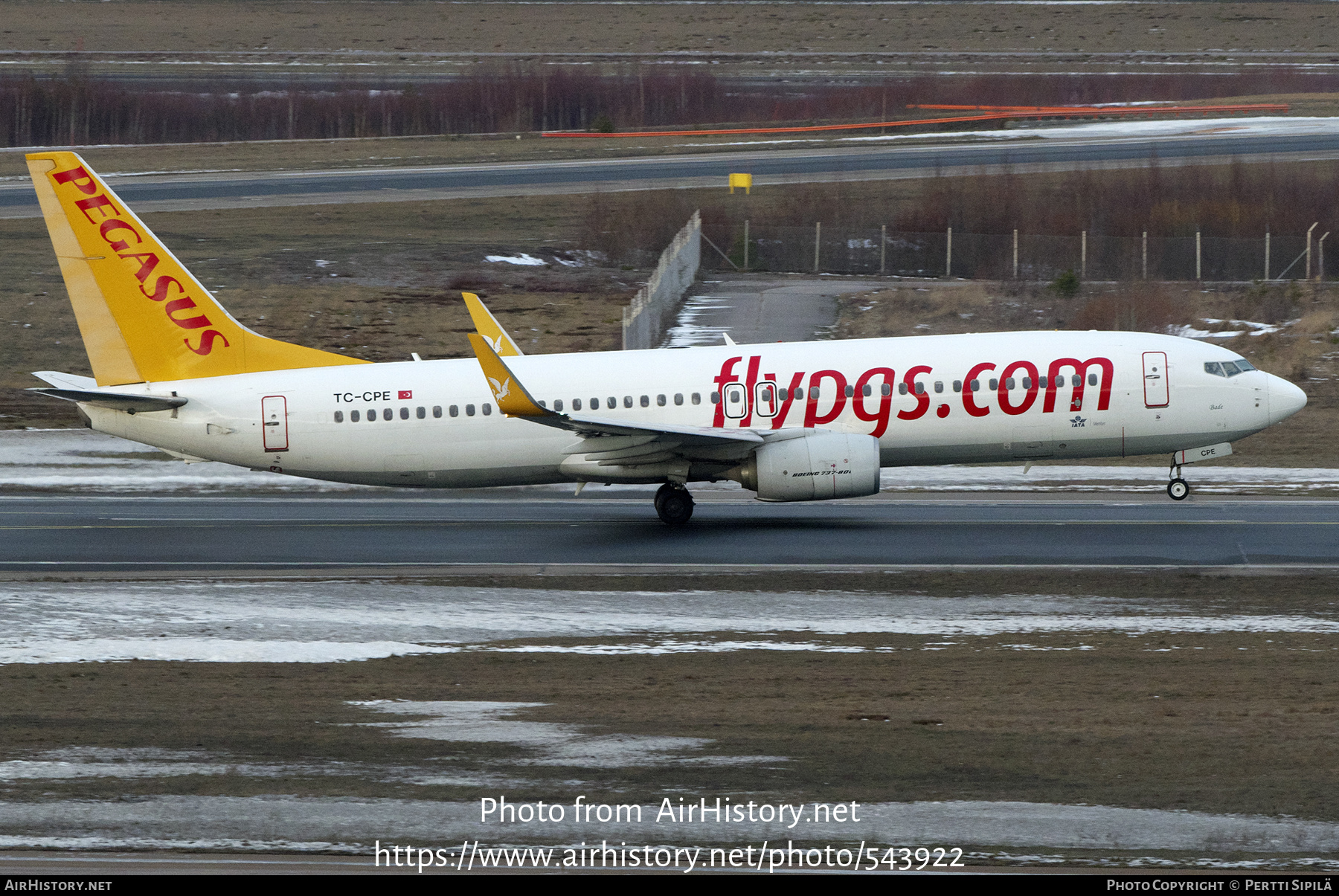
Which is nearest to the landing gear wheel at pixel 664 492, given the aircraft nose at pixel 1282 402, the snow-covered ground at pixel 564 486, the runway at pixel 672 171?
the snow-covered ground at pixel 564 486

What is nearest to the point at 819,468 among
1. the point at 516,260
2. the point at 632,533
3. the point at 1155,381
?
the point at 632,533

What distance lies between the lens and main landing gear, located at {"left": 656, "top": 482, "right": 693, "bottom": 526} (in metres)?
31.1

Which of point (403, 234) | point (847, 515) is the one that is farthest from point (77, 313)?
point (403, 234)

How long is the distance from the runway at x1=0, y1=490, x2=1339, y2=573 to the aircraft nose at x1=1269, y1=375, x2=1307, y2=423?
2.03 m

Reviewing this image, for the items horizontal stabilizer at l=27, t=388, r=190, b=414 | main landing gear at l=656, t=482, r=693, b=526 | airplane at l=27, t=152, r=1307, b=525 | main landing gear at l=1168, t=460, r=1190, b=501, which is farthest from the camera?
main landing gear at l=1168, t=460, r=1190, b=501

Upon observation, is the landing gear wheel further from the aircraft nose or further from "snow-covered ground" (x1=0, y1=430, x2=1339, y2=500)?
the aircraft nose

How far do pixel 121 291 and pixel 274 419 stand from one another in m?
4.22

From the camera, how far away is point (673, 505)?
3116 centimetres

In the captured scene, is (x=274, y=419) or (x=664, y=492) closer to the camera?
(x=274, y=419)

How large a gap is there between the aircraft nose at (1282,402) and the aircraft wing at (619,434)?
10171mm

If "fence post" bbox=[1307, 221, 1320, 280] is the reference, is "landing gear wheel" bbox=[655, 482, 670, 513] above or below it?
below

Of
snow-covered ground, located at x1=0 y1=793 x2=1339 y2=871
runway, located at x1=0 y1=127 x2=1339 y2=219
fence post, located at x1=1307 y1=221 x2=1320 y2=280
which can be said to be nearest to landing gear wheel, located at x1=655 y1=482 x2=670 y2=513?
snow-covered ground, located at x1=0 y1=793 x2=1339 y2=871

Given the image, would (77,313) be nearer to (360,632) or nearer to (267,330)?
(360,632)

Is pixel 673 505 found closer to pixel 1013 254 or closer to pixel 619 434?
pixel 619 434
